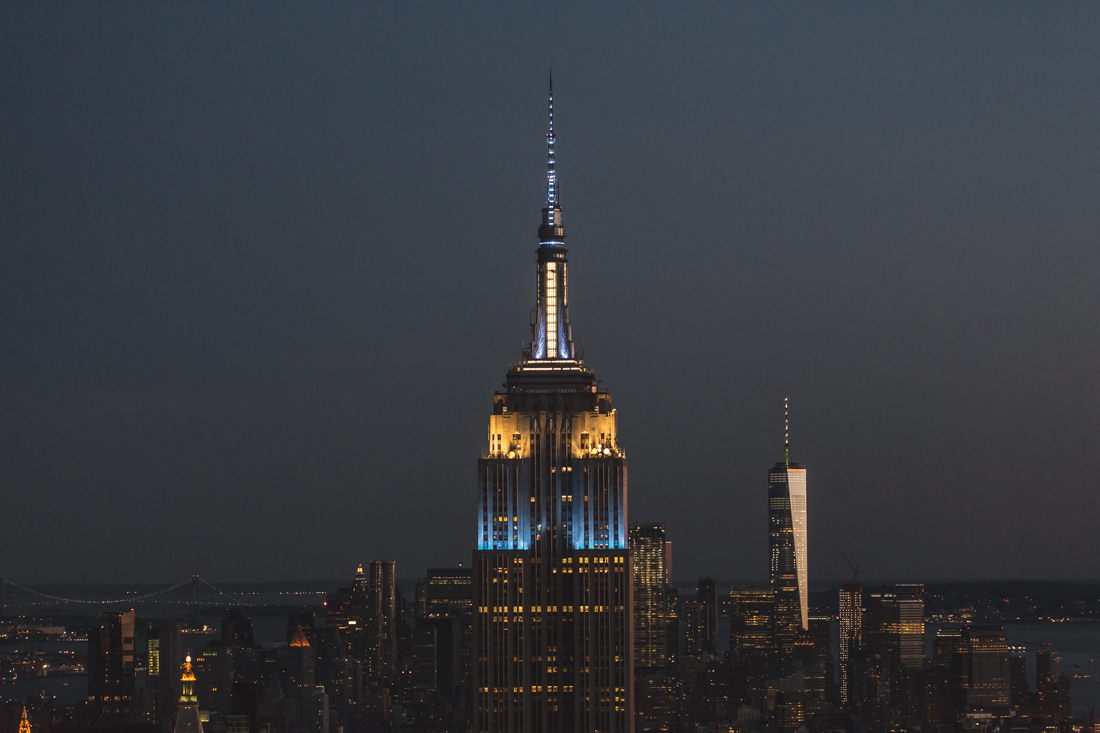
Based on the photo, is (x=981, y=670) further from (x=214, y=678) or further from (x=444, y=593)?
(x=214, y=678)

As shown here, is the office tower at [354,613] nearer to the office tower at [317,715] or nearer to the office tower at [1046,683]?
the office tower at [317,715]

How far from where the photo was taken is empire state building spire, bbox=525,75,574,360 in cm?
6956

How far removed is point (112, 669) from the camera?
140500 mm

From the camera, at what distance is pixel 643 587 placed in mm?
160000

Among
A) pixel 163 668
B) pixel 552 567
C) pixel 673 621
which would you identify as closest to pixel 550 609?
pixel 552 567

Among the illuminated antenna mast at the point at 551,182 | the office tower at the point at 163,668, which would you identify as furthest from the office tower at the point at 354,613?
the illuminated antenna mast at the point at 551,182

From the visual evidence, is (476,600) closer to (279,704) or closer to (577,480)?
(577,480)

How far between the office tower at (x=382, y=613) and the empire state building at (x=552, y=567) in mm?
118029

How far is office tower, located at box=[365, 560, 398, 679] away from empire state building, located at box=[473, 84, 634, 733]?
11803 centimetres

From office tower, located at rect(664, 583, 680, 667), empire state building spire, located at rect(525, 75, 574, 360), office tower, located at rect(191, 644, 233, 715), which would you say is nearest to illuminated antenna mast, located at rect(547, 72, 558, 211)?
empire state building spire, located at rect(525, 75, 574, 360)

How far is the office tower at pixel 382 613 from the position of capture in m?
185

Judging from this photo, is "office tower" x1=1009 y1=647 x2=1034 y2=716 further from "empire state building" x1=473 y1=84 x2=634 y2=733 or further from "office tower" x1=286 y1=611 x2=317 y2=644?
"empire state building" x1=473 y1=84 x2=634 y2=733

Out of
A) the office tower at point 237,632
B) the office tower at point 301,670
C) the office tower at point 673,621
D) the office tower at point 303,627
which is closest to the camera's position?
the office tower at point 301,670

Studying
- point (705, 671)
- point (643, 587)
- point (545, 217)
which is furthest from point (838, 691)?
point (545, 217)
